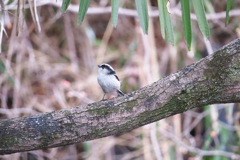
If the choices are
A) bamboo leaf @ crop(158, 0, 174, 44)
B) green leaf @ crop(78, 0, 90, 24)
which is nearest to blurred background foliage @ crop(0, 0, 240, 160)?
green leaf @ crop(78, 0, 90, 24)

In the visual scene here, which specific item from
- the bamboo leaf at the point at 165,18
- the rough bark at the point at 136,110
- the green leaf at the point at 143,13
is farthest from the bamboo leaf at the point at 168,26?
the rough bark at the point at 136,110

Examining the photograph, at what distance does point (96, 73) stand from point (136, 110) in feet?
10.3

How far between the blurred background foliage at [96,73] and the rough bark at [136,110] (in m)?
2.11

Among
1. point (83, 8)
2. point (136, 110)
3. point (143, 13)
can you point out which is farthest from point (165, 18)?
point (136, 110)

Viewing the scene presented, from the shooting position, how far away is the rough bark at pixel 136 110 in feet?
6.36

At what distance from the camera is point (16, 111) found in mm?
4270

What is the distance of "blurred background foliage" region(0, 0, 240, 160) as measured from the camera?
174 inches

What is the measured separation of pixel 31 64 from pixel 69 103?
985 millimetres

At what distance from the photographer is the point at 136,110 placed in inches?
80.7

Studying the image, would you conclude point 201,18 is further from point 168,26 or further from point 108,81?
point 108,81

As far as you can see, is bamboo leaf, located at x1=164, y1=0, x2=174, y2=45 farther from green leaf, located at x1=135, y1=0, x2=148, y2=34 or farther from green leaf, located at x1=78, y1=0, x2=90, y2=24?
green leaf, located at x1=78, y1=0, x2=90, y2=24

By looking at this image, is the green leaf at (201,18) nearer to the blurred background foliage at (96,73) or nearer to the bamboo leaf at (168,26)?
the bamboo leaf at (168,26)

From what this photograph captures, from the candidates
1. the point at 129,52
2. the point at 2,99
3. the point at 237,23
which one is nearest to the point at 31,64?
the point at 2,99

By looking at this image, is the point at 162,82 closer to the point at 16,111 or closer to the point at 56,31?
the point at 16,111
